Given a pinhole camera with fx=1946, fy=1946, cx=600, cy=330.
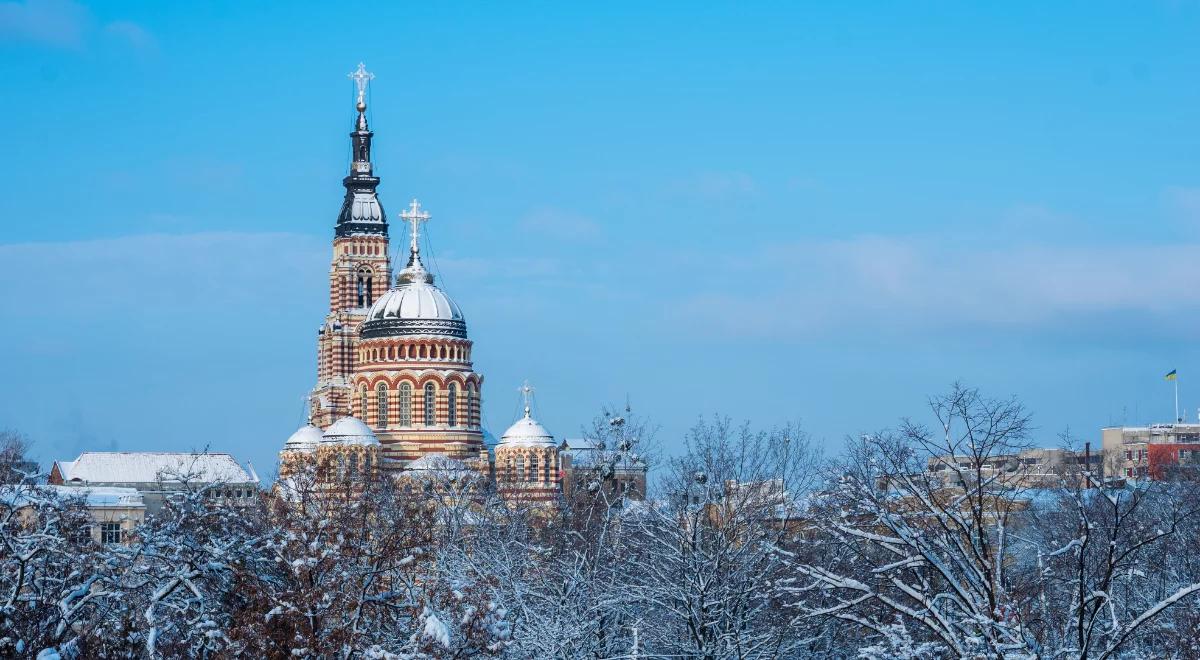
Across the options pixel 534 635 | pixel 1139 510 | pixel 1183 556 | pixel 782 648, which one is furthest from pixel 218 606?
pixel 1139 510

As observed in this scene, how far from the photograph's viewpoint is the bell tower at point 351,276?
298 ft

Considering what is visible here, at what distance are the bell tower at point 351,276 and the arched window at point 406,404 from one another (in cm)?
923

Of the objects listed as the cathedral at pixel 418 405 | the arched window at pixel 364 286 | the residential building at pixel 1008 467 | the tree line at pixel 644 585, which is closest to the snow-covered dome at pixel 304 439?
the cathedral at pixel 418 405

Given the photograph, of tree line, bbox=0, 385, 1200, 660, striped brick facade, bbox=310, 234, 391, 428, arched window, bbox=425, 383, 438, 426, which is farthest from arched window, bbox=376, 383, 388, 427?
tree line, bbox=0, 385, 1200, 660

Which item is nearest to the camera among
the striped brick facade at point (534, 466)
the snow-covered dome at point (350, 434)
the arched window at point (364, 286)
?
the striped brick facade at point (534, 466)

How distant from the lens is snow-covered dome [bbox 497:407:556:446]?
78188 mm

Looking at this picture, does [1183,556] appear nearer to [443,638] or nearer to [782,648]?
[782,648]

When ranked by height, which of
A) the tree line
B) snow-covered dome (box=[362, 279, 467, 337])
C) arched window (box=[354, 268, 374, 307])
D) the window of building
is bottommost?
the tree line

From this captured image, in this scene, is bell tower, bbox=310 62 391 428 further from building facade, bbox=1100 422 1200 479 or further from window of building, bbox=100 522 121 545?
building facade, bbox=1100 422 1200 479

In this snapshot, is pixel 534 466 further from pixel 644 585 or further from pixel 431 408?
pixel 644 585

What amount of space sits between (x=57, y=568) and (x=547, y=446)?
52.6m

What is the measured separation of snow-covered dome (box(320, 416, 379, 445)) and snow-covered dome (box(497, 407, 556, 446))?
5365 mm

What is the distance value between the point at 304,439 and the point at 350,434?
4362 millimetres

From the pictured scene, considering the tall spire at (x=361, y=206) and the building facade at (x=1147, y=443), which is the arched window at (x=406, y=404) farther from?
the building facade at (x=1147, y=443)
